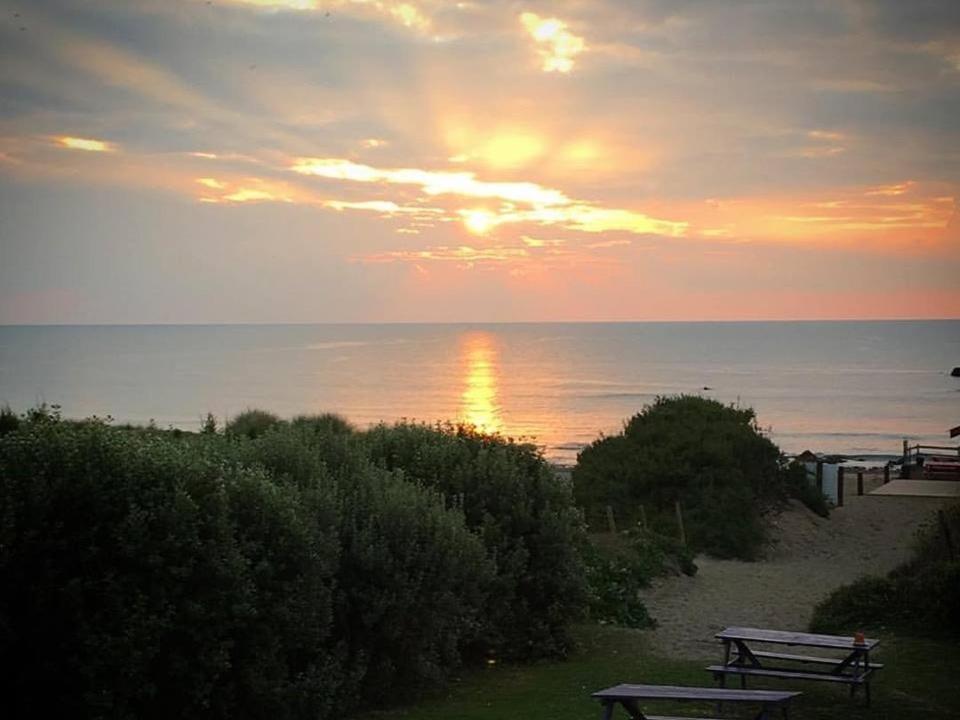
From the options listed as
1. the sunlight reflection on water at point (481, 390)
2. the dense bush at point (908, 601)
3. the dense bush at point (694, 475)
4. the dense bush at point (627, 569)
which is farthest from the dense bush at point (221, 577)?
the sunlight reflection on water at point (481, 390)

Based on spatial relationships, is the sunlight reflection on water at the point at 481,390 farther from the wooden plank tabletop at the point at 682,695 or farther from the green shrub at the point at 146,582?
the wooden plank tabletop at the point at 682,695

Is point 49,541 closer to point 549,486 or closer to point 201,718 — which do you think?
point 201,718

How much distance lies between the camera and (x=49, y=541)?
865cm

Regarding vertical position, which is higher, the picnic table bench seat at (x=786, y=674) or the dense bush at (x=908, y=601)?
the picnic table bench seat at (x=786, y=674)

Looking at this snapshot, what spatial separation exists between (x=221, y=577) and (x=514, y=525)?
18.8ft

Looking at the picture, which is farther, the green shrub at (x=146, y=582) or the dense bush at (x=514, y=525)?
the dense bush at (x=514, y=525)

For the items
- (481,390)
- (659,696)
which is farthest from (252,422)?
(481,390)

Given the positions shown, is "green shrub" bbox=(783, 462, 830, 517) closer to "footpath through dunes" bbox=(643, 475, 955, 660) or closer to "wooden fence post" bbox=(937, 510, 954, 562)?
"footpath through dunes" bbox=(643, 475, 955, 660)

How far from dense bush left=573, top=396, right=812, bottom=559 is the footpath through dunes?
930mm

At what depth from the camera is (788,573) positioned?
78.9 feet

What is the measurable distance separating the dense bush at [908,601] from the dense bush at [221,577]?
6252mm

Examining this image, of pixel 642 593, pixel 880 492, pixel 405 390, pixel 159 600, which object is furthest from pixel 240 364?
pixel 159 600

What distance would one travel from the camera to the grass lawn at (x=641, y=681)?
35.0ft

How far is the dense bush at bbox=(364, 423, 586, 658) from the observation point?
13797 millimetres
